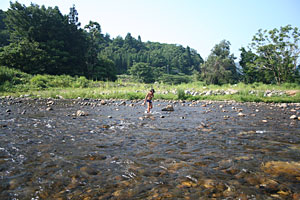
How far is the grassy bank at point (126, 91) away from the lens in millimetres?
15219

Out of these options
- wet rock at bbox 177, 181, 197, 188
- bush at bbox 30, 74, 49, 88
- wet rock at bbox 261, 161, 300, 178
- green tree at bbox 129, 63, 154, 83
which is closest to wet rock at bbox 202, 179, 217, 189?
wet rock at bbox 177, 181, 197, 188

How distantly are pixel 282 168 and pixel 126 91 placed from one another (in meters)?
16.6

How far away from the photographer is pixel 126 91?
18469mm

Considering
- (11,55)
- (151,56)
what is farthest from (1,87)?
(151,56)

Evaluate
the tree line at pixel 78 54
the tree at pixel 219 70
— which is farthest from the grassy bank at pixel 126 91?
the tree at pixel 219 70

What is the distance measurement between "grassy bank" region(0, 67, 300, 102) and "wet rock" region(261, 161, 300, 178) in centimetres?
1238

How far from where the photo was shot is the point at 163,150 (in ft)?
10.8

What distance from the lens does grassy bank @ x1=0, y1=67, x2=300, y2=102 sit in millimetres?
15219

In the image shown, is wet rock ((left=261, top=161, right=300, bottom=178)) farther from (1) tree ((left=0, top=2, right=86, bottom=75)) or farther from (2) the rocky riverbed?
(1) tree ((left=0, top=2, right=86, bottom=75))

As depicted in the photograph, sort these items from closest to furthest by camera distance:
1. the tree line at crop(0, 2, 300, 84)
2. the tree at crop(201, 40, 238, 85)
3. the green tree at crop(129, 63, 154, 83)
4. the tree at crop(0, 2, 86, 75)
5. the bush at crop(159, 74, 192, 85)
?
the tree line at crop(0, 2, 300, 84) → the tree at crop(0, 2, 86, 75) → the tree at crop(201, 40, 238, 85) → the green tree at crop(129, 63, 154, 83) → the bush at crop(159, 74, 192, 85)

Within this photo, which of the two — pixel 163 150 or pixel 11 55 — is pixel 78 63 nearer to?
pixel 11 55

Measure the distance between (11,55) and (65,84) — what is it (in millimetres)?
15615

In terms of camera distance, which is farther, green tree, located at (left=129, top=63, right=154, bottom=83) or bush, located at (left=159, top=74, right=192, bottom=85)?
bush, located at (left=159, top=74, right=192, bottom=85)

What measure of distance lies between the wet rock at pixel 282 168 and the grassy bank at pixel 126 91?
12.4m
